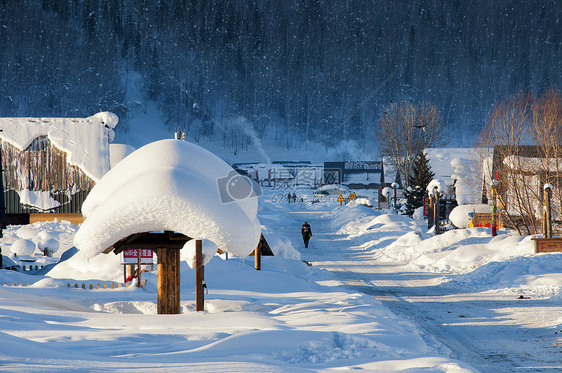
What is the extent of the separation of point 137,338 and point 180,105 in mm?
178464

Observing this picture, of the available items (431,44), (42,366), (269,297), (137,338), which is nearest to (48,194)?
(269,297)

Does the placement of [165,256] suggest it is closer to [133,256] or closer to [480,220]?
[133,256]

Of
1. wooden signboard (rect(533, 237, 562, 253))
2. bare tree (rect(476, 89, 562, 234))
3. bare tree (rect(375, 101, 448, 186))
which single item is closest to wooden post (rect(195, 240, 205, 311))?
wooden signboard (rect(533, 237, 562, 253))

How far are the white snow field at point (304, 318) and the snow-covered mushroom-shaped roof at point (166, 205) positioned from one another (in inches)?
51.5

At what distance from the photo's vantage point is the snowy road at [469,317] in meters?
8.24

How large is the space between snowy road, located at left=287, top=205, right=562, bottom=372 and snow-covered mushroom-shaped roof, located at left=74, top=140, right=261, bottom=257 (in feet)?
13.2

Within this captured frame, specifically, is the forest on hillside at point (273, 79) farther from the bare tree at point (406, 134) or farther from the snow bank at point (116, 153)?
the snow bank at point (116, 153)

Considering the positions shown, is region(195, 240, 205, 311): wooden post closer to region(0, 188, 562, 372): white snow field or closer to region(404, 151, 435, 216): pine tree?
region(0, 188, 562, 372): white snow field

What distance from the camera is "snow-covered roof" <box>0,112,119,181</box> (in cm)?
2536

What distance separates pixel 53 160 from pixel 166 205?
68.5 ft

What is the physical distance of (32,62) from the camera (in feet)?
572

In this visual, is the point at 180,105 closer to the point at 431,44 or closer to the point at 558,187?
the point at 431,44

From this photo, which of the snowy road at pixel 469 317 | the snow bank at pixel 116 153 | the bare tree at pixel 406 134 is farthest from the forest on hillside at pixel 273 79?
the snowy road at pixel 469 317

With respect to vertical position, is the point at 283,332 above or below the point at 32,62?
below
